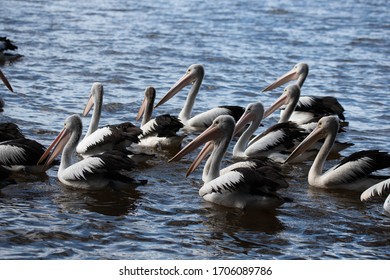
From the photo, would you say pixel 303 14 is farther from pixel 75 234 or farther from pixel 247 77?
pixel 75 234

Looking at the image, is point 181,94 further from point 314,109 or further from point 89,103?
point 89,103

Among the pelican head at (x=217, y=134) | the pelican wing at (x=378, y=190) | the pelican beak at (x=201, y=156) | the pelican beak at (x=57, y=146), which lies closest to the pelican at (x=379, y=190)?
the pelican wing at (x=378, y=190)

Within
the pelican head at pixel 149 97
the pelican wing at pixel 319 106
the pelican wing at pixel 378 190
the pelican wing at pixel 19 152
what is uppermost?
the pelican head at pixel 149 97

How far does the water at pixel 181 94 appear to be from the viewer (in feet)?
20.6

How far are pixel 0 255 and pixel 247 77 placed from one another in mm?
7514

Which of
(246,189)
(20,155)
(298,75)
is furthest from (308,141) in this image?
(298,75)

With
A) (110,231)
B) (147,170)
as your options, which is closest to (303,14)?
(147,170)

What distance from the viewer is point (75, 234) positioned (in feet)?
20.7

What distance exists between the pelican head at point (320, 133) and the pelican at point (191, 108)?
1505 mm

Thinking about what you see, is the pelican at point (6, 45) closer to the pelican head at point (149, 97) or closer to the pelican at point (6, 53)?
the pelican at point (6, 53)

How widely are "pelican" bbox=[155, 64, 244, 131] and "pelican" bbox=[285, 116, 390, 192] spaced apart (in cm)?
161

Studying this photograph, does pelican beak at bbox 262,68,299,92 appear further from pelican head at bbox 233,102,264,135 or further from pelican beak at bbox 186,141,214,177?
pelican beak at bbox 186,141,214,177

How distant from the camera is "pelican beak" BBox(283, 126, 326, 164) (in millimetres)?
8055

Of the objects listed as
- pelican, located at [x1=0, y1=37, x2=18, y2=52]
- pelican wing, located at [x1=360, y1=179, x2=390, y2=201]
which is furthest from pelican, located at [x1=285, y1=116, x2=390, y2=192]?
pelican, located at [x1=0, y1=37, x2=18, y2=52]
